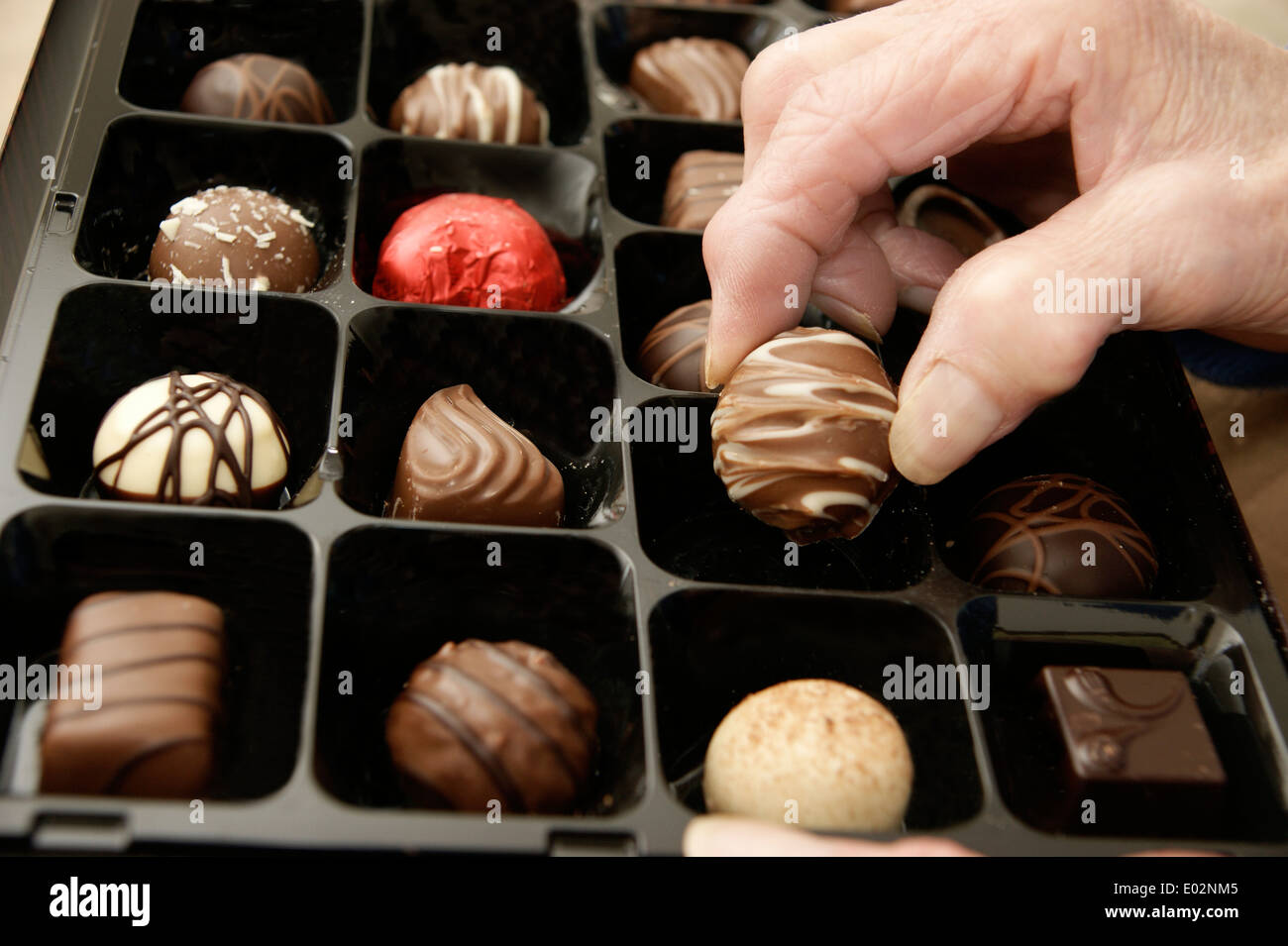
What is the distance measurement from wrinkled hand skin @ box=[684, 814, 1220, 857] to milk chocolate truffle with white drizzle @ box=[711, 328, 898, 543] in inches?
16.0

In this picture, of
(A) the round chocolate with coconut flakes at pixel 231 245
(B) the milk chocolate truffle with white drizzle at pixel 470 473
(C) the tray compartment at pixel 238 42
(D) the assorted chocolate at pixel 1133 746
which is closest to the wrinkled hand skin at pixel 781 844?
(D) the assorted chocolate at pixel 1133 746

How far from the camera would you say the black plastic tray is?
3.76 ft

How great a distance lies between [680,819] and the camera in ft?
3.41

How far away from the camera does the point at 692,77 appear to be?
1.95 metres

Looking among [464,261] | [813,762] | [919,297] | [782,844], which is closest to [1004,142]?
[919,297]

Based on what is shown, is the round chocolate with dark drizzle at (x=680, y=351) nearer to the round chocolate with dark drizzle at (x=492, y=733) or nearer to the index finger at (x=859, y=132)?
the index finger at (x=859, y=132)

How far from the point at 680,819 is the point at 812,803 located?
148mm

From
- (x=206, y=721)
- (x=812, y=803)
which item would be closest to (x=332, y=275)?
(x=206, y=721)

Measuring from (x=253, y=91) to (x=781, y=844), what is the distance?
1.48 metres

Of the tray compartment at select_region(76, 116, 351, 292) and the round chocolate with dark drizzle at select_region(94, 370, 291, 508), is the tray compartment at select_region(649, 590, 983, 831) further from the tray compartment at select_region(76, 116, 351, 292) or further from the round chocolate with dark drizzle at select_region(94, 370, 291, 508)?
the tray compartment at select_region(76, 116, 351, 292)

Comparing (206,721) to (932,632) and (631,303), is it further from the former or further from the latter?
(631,303)

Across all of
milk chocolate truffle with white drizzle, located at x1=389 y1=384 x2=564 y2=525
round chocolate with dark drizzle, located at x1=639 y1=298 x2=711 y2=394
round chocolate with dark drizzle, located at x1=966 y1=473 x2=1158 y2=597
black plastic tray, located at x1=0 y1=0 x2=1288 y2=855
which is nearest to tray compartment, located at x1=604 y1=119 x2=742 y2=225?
black plastic tray, located at x1=0 y1=0 x2=1288 y2=855

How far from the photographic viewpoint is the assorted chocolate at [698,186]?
1707 mm
